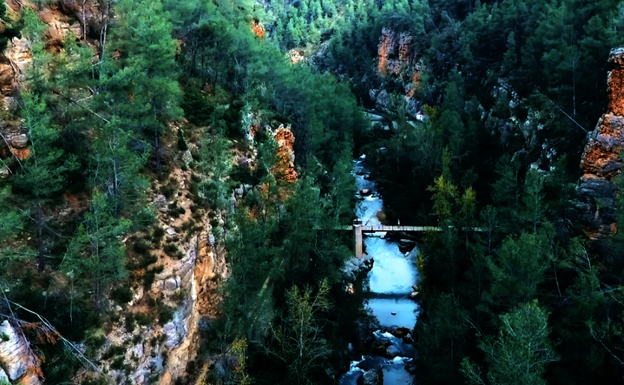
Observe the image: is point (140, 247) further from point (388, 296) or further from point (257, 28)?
point (257, 28)

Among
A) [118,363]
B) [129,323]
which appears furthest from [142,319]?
[118,363]

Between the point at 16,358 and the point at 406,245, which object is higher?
the point at 16,358

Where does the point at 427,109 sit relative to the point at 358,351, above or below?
above

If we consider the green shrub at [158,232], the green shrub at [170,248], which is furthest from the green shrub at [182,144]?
the green shrub at [170,248]

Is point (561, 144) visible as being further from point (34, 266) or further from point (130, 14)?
point (34, 266)

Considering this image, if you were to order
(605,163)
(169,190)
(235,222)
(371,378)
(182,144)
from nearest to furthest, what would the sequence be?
(235,222) < (169,190) < (371,378) < (605,163) < (182,144)

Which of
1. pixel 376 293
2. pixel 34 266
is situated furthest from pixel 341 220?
pixel 34 266

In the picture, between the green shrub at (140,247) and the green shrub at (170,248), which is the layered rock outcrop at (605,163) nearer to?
the green shrub at (170,248)

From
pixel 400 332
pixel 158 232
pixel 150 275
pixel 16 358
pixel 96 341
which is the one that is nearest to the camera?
pixel 16 358
